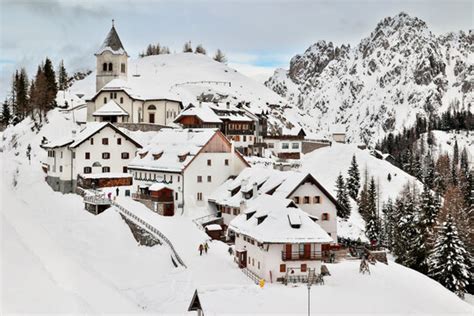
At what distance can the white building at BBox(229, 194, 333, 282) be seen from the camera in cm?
3919

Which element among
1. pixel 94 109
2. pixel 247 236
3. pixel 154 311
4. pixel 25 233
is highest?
pixel 94 109

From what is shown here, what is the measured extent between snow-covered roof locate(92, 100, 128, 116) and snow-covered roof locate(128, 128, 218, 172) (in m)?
21.4

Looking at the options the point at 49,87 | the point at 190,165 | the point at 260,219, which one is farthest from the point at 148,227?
the point at 49,87

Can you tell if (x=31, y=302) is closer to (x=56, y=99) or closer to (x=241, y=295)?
(x=241, y=295)

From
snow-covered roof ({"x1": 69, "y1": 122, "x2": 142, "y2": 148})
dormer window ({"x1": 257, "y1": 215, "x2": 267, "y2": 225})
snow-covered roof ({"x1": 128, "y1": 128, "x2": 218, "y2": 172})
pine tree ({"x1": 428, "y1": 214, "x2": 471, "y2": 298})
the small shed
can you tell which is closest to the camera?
dormer window ({"x1": 257, "y1": 215, "x2": 267, "y2": 225})

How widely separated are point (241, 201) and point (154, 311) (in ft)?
70.8

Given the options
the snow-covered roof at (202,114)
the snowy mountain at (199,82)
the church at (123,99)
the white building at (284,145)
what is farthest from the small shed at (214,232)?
the snowy mountain at (199,82)

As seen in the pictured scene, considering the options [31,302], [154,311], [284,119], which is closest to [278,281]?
[154,311]

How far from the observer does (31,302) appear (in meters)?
18.6

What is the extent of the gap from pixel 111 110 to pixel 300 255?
187 feet

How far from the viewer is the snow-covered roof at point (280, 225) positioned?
129 feet

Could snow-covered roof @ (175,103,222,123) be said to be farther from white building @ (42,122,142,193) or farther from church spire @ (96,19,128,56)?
church spire @ (96,19,128,56)

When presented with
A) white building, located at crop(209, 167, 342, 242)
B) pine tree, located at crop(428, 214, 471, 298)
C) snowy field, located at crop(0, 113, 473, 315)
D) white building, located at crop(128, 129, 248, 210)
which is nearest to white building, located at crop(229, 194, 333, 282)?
snowy field, located at crop(0, 113, 473, 315)

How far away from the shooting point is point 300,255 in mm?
39594
